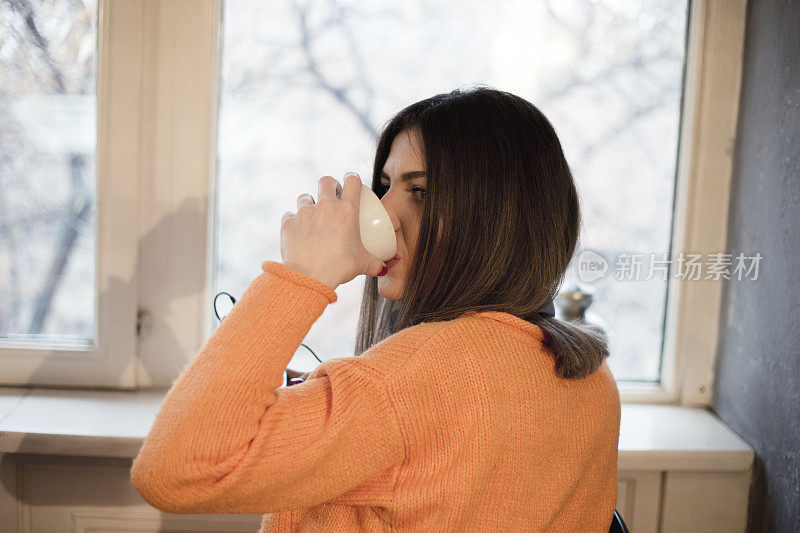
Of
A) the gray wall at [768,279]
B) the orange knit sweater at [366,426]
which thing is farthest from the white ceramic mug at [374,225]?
the gray wall at [768,279]

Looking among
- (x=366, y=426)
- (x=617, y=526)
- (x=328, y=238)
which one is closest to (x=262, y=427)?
(x=366, y=426)

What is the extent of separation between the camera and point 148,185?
1.55 metres

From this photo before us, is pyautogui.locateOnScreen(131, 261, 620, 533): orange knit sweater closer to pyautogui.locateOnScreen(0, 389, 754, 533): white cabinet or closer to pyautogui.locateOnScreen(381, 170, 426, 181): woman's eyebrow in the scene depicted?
pyautogui.locateOnScreen(381, 170, 426, 181): woman's eyebrow

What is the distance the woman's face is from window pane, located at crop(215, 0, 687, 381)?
23.7 inches

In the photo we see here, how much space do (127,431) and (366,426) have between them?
2.96 ft

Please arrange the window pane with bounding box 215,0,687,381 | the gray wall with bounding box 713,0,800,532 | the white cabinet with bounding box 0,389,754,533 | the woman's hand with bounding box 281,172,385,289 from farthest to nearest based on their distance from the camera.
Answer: the window pane with bounding box 215,0,687,381
the white cabinet with bounding box 0,389,754,533
the gray wall with bounding box 713,0,800,532
the woman's hand with bounding box 281,172,385,289

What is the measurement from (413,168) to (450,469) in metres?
0.43

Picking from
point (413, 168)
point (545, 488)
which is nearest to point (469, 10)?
point (413, 168)

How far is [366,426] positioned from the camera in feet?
2.32

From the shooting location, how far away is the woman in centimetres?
70

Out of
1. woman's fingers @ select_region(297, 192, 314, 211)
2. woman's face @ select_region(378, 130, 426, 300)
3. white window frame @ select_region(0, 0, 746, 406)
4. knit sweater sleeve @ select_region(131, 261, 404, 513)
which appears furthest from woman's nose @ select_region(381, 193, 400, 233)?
white window frame @ select_region(0, 0, 746, 406)

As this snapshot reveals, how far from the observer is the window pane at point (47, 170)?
4.99 ft

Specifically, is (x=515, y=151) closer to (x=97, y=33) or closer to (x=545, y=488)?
(x=545, y=488)

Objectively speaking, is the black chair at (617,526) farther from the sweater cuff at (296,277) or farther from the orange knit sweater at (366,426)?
the sweater cuff at (296,277)
